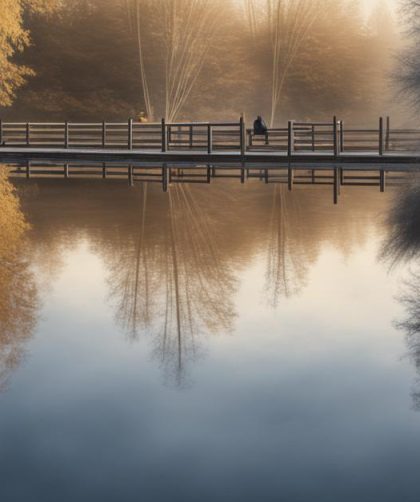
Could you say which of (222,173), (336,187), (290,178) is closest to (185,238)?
(336,187)

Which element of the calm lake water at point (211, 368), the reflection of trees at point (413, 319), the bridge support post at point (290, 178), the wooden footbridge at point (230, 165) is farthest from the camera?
the wooden footbridge at point (230, 165)

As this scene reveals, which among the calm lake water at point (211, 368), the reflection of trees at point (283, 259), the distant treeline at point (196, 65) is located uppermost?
the distant treeline at point (196, 65)

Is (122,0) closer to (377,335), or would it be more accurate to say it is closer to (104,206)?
(104,206)

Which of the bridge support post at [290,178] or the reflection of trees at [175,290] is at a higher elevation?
the bridge support post at [290,178]

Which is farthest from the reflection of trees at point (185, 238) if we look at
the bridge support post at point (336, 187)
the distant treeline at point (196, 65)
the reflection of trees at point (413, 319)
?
the distant treeline at point (196, 65)

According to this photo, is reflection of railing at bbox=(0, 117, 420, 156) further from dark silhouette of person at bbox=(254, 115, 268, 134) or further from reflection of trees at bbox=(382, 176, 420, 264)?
reflection of trees at bbox=(382, 176, 420, 264)

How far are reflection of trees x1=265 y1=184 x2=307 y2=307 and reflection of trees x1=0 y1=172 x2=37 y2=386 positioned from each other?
2.22 meters

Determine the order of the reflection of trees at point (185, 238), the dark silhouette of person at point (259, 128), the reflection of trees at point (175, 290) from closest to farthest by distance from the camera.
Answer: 1. the reflection of trees at point (175, 290)
2. the reflection of trees at point (185, 238)
3. the dark silhouette of person at point (259, 128)

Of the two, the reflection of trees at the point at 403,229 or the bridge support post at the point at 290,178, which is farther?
the bridge support post at the point at 290,178

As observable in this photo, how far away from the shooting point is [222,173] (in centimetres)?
3316

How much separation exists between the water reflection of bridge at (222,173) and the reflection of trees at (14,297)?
10275 millimetres

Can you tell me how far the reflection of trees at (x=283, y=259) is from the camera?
36.6ft

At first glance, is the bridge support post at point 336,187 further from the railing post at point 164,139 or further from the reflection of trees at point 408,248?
the railing post at point 164,139

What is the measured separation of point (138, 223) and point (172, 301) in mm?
7449
